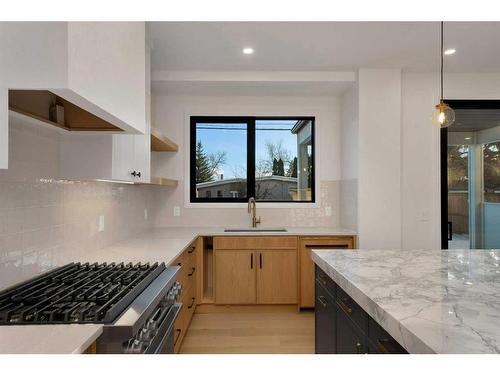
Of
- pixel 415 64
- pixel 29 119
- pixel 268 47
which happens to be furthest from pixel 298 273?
pixel 29 119

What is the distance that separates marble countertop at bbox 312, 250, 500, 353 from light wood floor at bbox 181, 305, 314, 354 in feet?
3.75

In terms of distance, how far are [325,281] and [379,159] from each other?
1.96m

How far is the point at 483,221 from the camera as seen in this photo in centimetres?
380

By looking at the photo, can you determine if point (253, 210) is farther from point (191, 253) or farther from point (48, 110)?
point (48, 110)

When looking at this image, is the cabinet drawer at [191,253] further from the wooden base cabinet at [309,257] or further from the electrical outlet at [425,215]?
the electrical outlet at [425,215]

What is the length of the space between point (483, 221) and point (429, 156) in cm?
105

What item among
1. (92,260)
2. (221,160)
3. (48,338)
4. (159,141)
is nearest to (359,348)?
(48,338)

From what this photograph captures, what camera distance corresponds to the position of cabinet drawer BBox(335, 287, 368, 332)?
4.50 feet

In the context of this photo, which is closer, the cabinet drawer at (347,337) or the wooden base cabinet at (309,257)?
the cabinet drawer at (347,337)

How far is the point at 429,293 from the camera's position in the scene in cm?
128

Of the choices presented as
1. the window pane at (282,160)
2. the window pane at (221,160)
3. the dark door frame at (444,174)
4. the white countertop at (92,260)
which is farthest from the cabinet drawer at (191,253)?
the dark door frame at (444,174)

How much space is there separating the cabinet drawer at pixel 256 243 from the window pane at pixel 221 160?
2.65ft

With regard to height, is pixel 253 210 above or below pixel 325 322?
above

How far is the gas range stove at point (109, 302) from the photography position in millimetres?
1135
